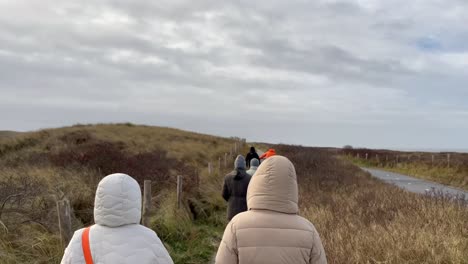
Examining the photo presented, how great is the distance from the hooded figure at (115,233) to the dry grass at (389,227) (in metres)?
3.77

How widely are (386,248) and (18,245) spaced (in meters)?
4.94

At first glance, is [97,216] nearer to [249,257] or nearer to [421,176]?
[249,257]

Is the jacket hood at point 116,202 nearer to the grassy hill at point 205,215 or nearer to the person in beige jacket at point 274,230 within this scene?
the person in beige jacket at point 274,230

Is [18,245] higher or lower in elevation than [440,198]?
lower

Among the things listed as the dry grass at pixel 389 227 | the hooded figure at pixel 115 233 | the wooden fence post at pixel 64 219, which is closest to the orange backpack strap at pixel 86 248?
the hooded figure at pixel 115 233

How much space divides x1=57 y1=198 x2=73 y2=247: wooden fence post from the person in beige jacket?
388 cm

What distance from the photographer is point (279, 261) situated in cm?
311

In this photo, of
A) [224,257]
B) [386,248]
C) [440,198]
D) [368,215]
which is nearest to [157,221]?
[368,215]

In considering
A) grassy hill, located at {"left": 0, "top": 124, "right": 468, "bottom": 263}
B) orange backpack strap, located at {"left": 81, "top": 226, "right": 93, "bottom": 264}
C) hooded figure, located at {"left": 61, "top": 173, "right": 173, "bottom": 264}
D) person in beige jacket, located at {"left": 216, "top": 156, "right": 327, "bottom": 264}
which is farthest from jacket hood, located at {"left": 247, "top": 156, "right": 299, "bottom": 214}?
grassy hill, located at {"left": 0, "top": 124, "right": 468, "bottom": 263}

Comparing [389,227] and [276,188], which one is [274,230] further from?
[389,227]

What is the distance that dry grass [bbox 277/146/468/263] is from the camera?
6070 mm

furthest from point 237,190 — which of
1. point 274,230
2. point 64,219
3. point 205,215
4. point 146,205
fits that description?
point 274,230

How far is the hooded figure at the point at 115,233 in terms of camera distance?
117 inches

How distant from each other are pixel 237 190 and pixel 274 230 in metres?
5.31
